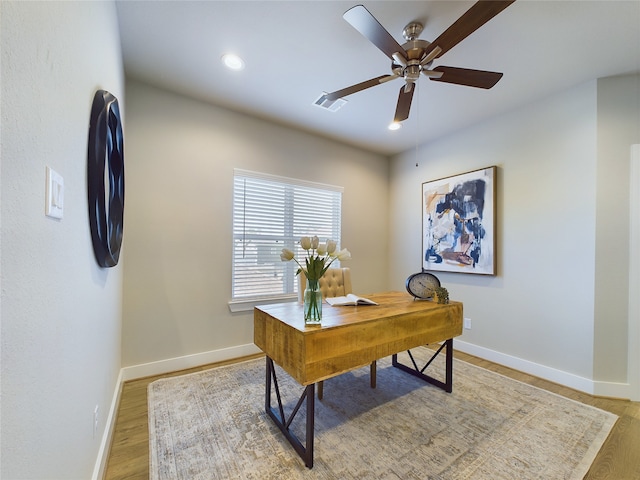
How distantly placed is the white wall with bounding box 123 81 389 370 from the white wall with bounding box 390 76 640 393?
264 centimetres

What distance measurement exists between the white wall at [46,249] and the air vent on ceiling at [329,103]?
1.92m

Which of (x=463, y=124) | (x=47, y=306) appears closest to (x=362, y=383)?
(x=47, y=306)

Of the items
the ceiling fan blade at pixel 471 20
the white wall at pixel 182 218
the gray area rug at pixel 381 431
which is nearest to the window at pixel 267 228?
the white wall at pixel 182 218

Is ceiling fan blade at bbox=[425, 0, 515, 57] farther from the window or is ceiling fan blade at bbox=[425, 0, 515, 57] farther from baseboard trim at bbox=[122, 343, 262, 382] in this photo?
baseboard trim at bbox=[122, 343, 262, 382]

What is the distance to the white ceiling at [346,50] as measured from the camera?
176cm

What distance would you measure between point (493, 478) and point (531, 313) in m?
1.93

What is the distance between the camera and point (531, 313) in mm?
2818

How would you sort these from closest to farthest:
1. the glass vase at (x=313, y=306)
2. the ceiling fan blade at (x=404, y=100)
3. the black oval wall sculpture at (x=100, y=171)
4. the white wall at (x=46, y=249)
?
1. the white wall at (x=46, y=249)
2. the black oval wall sculpture at (x=100, y=171)
3. the glass vase at (x=313, y=306)
4. the ceiling fan blade at (x=404, y=100)

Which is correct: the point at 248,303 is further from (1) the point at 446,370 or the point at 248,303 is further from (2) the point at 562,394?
(2) the point at 562,394

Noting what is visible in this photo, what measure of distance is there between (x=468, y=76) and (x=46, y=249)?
2.39 metres

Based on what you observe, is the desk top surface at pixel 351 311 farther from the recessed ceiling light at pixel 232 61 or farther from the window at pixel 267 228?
the recessed ceiling light at pixel 232 61

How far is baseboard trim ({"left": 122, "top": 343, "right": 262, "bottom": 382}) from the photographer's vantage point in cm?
254

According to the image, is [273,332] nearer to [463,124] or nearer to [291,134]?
[291,134]

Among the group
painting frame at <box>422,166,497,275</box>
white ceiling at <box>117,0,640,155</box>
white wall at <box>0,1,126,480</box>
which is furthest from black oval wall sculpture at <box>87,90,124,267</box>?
painting frame at <box>422,166,497,275</box>
